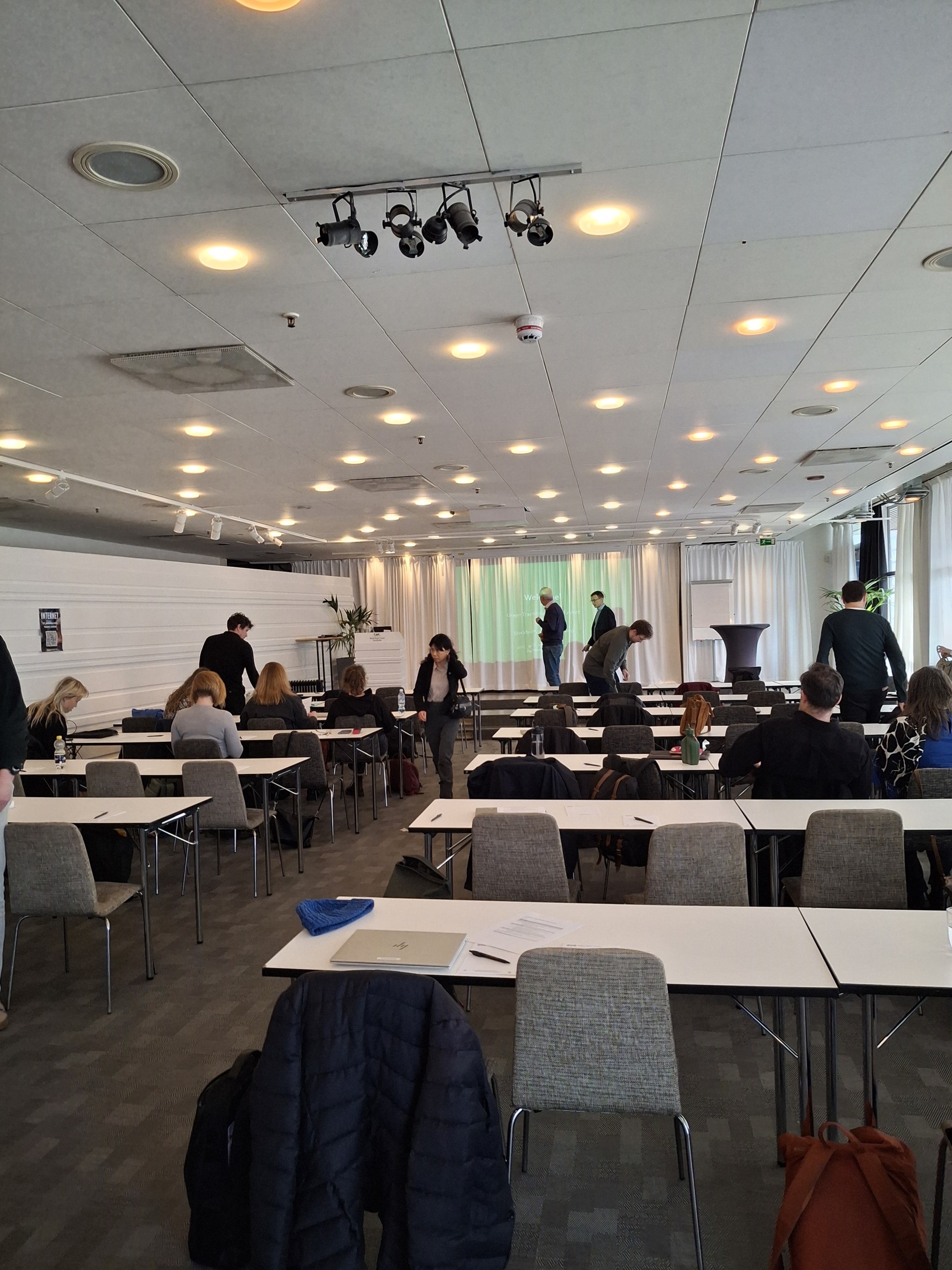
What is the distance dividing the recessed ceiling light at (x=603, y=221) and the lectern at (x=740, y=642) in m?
12.6

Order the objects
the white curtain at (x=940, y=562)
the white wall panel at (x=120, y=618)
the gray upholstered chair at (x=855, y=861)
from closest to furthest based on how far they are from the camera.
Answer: the gray upholstered chair at (x=855, y=861) < the white wall panel at (x=120, y=618) < the white curtain at (x=940, y=562)

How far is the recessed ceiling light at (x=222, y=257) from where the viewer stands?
3.37 meters

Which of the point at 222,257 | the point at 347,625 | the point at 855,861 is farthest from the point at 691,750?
the point at 347,625

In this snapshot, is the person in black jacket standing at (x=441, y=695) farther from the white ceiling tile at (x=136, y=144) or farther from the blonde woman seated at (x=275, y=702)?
the white ceiling tile at (x=136, y=144)

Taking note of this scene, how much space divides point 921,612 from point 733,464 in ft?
13.7

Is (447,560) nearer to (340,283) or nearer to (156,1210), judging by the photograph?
(340,283)

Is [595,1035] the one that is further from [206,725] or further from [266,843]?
[206,725]

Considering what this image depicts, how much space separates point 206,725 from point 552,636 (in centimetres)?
1080

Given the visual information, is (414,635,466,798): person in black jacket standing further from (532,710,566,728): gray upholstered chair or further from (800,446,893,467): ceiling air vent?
(800,446,893,467): ceiling air vent

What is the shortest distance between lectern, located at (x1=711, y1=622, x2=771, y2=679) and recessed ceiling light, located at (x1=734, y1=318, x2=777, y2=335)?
1106cm

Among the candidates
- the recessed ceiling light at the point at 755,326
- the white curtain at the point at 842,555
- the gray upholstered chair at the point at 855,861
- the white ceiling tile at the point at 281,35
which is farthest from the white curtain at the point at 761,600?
the white ceiling tile at the point at 281,35

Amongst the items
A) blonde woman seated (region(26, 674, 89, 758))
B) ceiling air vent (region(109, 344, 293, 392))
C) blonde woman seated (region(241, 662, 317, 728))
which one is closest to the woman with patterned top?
ceiling air vent (region(109, 344, 293, 392))

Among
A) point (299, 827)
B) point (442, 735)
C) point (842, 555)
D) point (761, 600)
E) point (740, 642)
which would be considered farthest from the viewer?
point (761, 600)

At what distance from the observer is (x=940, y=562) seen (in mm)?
10594
